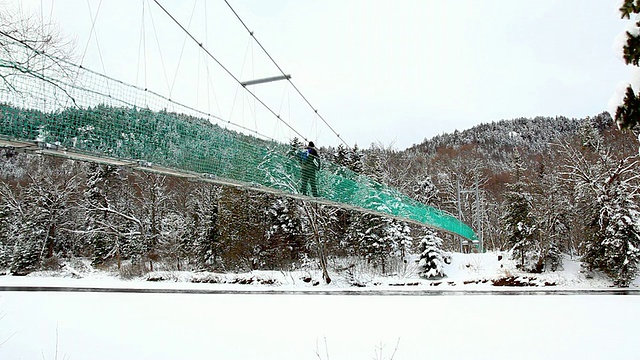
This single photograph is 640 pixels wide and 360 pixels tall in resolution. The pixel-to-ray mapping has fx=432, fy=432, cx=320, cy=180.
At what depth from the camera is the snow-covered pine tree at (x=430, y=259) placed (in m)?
13.2

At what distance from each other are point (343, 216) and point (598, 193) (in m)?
9.58

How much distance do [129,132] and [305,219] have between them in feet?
38.7

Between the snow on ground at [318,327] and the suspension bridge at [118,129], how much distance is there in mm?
1793

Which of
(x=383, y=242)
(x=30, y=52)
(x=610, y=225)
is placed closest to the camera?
(x=30, y=52)

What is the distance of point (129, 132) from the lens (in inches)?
178

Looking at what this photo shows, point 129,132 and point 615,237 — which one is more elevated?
point 129,132

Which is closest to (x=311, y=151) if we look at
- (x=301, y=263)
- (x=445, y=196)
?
(x=301, y=263)

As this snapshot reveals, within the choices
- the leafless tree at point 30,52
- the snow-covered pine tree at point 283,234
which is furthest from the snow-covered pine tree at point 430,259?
the leafless tree at point 30,52

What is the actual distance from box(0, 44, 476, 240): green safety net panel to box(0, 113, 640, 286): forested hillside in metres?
6.09

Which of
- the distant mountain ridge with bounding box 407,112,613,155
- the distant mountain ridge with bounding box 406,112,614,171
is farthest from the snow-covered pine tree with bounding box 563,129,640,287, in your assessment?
the distant mountain ridge with bounding box 407,112,613,155

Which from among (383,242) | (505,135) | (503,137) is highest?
(505,135)

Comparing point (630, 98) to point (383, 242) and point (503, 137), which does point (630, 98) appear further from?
point (503, 137)

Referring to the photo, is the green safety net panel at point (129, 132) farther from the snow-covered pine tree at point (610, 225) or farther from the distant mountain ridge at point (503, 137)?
the distant mountain ridge at point (503, 137)

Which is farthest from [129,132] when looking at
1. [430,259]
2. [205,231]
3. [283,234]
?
[205,231]
